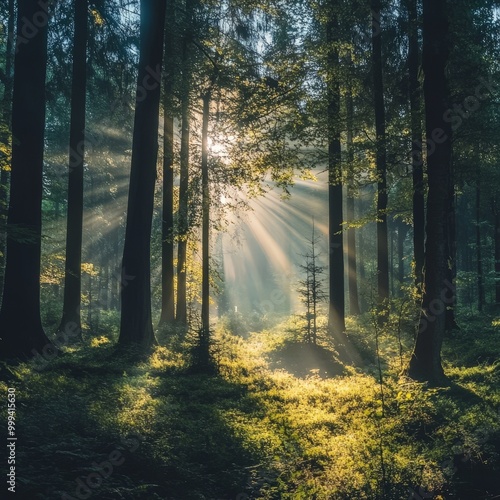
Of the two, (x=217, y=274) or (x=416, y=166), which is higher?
(x=416, y=166)

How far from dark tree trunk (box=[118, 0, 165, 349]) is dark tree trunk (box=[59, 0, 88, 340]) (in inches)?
136

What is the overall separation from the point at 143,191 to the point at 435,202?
682cm

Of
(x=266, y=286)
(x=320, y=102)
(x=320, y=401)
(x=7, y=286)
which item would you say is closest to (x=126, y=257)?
(x=7, y=286)

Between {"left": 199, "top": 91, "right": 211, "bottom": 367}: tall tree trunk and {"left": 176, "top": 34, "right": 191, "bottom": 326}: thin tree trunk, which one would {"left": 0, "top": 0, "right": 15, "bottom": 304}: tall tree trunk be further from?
{"left": 199, "top": 91, "right": 211, "bottom": 367}: tall tree trunk

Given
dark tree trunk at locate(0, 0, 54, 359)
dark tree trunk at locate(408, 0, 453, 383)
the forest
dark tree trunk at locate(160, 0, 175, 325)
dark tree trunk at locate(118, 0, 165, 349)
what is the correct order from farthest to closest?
dark tree trunk at locate(160, 0, 175, 325), dark tree trunk at locate(118, 0, 165, 349), dark tree trunk at locate(408, 0, 453, 383), dark tree trunk at locate(0, 0, 54, 359), the forest

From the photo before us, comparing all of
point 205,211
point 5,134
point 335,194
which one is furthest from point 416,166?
point 5,134

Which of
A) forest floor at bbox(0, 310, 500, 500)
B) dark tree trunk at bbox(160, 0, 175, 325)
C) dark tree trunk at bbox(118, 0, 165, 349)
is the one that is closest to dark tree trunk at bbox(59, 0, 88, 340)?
dark tree trunk at bbox(160, 0, 175, 325)

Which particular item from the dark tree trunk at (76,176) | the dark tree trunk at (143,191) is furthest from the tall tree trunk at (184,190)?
the dark tree trunk at (76,176)

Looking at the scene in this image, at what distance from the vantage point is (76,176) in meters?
13.6

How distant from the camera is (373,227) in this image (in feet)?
134

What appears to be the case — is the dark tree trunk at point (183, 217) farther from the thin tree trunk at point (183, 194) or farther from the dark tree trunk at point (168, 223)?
the dark tree trunk at point (168, 223)

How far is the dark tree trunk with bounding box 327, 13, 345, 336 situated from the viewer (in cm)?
1300

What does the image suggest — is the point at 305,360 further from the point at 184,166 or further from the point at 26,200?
the point at 26,200

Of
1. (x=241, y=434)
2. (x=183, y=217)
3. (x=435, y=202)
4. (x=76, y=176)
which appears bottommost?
(x=241, y=434)
